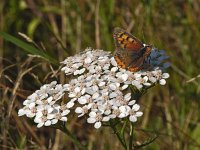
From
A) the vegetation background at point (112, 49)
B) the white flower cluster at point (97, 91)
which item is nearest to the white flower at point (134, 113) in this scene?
the white flower cluster at point (97, 91)

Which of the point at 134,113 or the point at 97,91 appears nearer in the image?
the point at 134,113

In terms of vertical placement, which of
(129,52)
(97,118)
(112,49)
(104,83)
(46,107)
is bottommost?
(97,118)

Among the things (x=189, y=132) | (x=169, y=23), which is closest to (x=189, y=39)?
(x=169, y=23)

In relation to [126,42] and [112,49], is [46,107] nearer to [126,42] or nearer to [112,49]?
[126,42]

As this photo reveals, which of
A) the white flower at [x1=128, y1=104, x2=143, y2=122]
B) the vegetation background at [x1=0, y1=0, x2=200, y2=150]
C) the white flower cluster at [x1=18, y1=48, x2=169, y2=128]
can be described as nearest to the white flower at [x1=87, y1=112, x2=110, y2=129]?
the white flower cluster at [x1=18, y1=48, x2=169, y2=128]

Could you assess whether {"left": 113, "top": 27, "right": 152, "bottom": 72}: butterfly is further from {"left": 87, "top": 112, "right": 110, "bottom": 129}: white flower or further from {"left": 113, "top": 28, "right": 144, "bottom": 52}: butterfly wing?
{"left": 87, "top": 112, "right": 110, "bottom": 129}: white flower

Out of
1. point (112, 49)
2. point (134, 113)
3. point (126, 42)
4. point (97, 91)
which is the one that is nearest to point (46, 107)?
point (97, 91)
